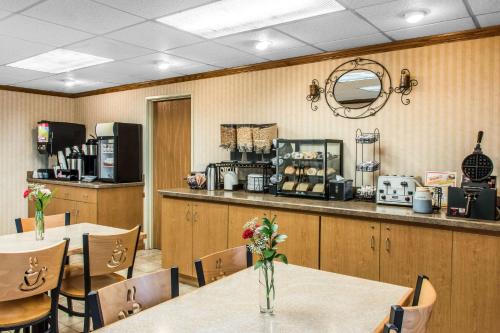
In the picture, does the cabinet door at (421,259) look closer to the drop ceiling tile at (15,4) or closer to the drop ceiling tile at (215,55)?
the drop ceiling tile at (215,55)

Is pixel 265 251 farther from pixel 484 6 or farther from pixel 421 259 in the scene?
pixel 484 6

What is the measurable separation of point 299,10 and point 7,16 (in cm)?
222

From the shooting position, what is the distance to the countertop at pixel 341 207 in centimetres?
271

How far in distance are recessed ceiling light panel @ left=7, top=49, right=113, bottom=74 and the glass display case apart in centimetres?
229

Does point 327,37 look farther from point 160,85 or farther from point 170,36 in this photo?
point 160,85

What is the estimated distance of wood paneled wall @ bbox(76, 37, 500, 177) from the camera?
10.5 ft

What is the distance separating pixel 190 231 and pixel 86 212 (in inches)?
80.9

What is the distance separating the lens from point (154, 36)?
3.47 metres

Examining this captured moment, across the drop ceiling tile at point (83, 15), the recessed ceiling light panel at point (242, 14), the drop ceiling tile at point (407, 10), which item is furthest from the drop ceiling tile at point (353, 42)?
the drop ceiling tile at point (83, 15)

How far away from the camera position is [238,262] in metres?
2.27

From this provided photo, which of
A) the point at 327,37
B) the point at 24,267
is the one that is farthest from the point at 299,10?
the point at 24,267

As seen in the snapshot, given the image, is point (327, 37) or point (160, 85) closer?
point (327, 37)

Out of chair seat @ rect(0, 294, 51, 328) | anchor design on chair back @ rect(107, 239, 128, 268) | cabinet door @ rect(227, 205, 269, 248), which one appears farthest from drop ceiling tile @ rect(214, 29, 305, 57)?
chair seat @ rect(0, 294, 51, 328)

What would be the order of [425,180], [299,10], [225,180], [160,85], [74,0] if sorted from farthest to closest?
[160,85], [225,180], [425,180], [299,10], [74,0]
